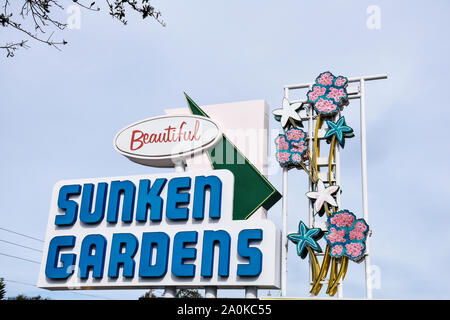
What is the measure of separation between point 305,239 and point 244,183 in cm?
237

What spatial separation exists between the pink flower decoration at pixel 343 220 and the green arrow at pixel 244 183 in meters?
1.78

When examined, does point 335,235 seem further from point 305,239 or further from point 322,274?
point 322,274

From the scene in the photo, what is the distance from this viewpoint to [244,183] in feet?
49.2

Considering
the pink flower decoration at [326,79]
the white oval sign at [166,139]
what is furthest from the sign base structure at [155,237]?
the pink flower decoration at [326,79]

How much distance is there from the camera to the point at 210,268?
1364 centimetres

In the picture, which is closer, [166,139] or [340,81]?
[340,81]

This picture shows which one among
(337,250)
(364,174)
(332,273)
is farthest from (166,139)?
(332,273)

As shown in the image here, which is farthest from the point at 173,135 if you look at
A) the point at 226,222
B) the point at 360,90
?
the point at 360,90

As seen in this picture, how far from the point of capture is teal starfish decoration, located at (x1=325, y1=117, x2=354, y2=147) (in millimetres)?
14562

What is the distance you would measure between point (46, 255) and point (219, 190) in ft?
18.1

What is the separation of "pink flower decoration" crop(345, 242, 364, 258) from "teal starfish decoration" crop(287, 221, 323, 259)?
75cm

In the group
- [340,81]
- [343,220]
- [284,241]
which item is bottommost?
[284,241]

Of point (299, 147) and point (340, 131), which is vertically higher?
point (340, 131)

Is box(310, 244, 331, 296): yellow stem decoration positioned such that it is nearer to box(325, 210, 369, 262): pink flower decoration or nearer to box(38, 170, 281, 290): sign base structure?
box(325, 210, 369, 262): pink flower decoration
